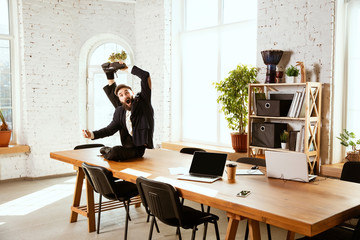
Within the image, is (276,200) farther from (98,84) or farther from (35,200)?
(98,84)

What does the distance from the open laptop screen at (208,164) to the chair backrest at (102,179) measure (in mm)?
876

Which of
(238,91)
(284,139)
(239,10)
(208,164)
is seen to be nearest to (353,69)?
(284,139)

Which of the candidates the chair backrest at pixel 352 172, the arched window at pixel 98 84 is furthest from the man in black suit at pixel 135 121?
the arched window at pixel 98 84

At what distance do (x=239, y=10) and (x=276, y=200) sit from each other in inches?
174

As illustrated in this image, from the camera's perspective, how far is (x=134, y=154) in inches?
174

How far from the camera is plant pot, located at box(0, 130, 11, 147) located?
6773 millimetres

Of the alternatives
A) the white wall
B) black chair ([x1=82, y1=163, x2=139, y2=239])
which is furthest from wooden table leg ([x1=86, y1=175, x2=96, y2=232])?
the white wall

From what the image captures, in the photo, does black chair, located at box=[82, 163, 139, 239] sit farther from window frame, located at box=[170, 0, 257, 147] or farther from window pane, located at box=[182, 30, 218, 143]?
window frame, located at box=[170, 0, 257, 147]

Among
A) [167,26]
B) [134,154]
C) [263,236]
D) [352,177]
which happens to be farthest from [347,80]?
[167,26]

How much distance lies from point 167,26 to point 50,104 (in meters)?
2.66

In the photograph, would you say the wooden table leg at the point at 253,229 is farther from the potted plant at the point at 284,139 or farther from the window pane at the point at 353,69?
the window pane at the point at 353,69

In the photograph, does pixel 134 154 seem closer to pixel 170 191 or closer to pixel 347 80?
pixel 170 191

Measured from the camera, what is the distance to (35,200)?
5.82m

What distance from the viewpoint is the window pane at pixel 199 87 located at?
6.92 metres
